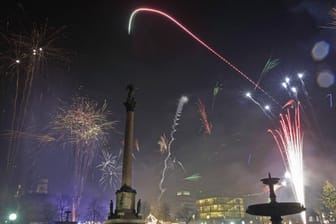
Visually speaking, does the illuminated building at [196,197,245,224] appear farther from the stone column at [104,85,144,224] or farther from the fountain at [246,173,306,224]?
the fountain at [246,173,306,224]

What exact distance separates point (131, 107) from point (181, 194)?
446 ft

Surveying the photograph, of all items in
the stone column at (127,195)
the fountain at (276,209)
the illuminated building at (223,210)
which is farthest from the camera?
the illuminated building at (223,210)

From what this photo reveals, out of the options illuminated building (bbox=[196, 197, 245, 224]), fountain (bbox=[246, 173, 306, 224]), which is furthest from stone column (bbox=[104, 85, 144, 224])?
illuminated building (bbox=[196, 197, 245, 224])

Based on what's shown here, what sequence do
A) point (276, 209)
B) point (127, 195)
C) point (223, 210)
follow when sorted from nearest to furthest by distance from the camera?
1. point (276, 209)
2. point (127, 195)
3. point (223, 210)

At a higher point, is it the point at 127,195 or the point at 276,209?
the point at 127,195

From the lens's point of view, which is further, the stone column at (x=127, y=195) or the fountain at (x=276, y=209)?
the stone column at (x=127, y=195)

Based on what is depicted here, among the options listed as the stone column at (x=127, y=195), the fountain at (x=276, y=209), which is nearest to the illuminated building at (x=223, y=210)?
the stone column at (x=127, y=195)

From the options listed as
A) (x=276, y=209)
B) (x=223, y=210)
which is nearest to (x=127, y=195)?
(x=276, y=209)

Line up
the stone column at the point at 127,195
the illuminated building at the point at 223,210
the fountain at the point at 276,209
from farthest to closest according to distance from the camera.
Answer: the illuminated building at the point at 223,210 < the stone column at the point at 127,195 < the fountain at the point at 276,209

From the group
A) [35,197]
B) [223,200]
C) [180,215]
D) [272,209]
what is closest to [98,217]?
[35,197]

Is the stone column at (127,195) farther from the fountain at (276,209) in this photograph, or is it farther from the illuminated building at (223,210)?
the illuminated building at (223,210)

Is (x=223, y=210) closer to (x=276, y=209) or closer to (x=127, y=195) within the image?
(x=127, y=195)

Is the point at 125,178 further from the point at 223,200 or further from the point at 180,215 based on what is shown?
the point at 223,200

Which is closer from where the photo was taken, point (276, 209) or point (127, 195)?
point (276, 209)
